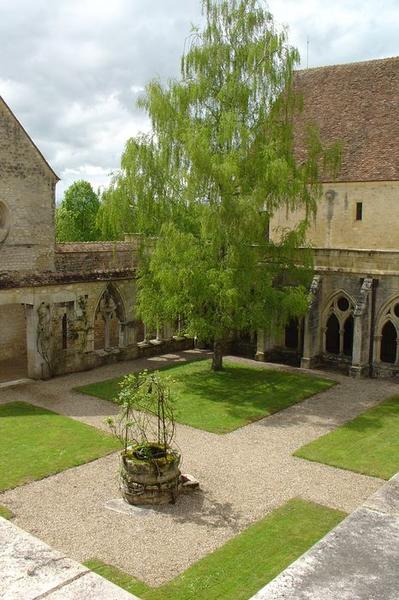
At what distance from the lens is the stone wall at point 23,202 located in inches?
770

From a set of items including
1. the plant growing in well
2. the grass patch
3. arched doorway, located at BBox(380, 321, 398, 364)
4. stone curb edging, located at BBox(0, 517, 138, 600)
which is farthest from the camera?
arched doorway, located at BBox(380, 321, 398, 364)

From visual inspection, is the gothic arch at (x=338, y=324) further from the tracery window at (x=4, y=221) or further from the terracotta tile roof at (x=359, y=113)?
the tracery window at (x=4, y=221)

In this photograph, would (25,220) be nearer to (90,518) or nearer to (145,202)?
(145,202)

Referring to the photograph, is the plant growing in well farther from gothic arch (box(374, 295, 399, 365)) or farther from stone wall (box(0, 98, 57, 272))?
gothic arch (box(374, 295, 399, 365))

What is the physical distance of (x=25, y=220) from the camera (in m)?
20.5

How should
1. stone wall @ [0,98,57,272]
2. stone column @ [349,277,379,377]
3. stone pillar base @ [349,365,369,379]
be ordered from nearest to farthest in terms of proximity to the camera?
stone wall @ [0,98,57,272]
stone column @ [349,277,379,377]
stone pillar base @ [349,365,369,379]

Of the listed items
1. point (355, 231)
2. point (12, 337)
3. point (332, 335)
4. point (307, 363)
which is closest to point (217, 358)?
point (307, 363)

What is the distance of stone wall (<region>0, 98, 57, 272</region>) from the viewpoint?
19.5 m

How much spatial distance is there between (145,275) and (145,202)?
2541mm

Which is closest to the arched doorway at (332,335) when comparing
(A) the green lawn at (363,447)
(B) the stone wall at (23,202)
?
(A) the green lawn at (363,447)

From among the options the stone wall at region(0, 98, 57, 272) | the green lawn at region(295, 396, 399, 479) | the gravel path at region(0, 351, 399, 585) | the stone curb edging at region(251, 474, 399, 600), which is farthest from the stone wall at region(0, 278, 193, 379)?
the stone curb edging at region(251, 474, 399, 600)

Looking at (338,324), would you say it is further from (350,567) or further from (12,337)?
(350,567)

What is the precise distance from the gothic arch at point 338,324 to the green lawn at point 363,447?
19.6ft

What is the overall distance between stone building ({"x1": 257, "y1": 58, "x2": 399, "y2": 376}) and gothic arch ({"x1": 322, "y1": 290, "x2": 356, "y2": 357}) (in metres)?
0.04
